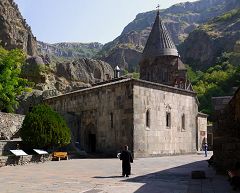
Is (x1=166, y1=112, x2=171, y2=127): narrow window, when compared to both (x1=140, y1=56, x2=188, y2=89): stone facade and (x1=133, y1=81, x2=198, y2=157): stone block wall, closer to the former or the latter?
(x1=133, y1=81, x2=198, y2=157): stone block wall

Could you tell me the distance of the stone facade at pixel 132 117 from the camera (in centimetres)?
2342

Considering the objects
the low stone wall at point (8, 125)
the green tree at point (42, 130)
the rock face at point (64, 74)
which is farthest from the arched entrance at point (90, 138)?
the rock face at point (64, 74)

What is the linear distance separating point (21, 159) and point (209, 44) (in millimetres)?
89599

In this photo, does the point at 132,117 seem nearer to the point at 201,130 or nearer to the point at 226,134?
the point at 226,134

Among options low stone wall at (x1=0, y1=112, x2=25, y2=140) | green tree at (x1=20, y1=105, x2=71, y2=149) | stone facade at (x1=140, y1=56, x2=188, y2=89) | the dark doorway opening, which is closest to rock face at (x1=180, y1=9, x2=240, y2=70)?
stone facade at (x1=140, y1=56, x2=188, y2=89)

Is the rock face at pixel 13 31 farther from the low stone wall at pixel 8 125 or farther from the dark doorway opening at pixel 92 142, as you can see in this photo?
the dark doorway opening at pixel 92 142

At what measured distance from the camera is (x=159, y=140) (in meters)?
25.0

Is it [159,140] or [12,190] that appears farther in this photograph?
[159,140]

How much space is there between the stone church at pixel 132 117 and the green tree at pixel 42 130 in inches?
166

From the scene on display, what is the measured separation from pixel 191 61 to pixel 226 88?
34.6 metres

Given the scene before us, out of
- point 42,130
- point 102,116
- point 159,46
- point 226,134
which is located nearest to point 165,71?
point 159,46

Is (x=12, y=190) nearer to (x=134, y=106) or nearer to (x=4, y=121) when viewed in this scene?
(x=134, y=106)

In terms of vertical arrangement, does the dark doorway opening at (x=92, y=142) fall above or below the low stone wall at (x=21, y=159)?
above

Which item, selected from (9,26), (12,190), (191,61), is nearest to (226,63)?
(191,61)
